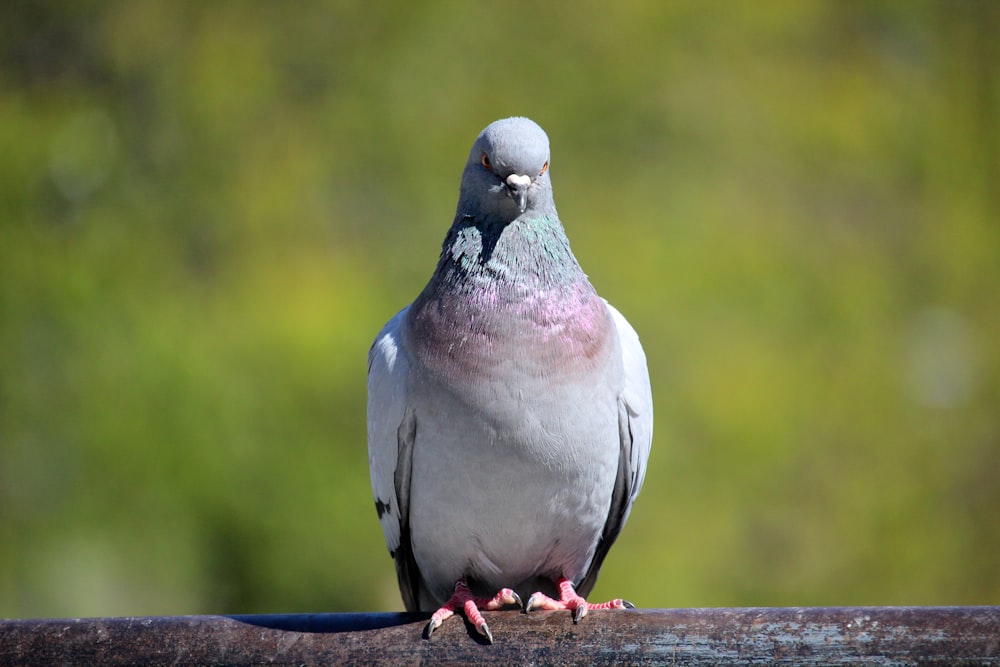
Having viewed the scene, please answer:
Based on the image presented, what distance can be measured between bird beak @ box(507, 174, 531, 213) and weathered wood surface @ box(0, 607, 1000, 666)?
52.1 inches

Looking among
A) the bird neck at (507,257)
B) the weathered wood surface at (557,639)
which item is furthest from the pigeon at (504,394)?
the weathered wood surface at (557,639)

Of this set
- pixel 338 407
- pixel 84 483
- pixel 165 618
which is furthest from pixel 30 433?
pixel 165 618

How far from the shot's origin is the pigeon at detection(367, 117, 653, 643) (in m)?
3.35

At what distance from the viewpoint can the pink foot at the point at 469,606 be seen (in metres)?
3.15

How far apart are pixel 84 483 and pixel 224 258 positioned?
2.05m

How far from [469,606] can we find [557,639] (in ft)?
1.86

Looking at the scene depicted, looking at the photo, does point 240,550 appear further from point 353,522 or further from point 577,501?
point 577,501

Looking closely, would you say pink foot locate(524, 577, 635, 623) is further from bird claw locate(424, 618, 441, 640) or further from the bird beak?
the bird beak

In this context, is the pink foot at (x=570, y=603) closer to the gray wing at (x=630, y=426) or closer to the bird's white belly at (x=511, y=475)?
the bird's white belly at (x=511, y=475)

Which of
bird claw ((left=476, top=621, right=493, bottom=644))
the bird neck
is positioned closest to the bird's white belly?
the bird neck

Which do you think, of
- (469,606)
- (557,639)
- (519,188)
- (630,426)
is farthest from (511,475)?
(519,188)

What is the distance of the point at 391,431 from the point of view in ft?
11.8

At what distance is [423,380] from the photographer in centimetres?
343

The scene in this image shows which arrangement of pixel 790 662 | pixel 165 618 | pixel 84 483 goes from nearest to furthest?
pixel 790 662 < pixel 165 618 < pixel 84 483
